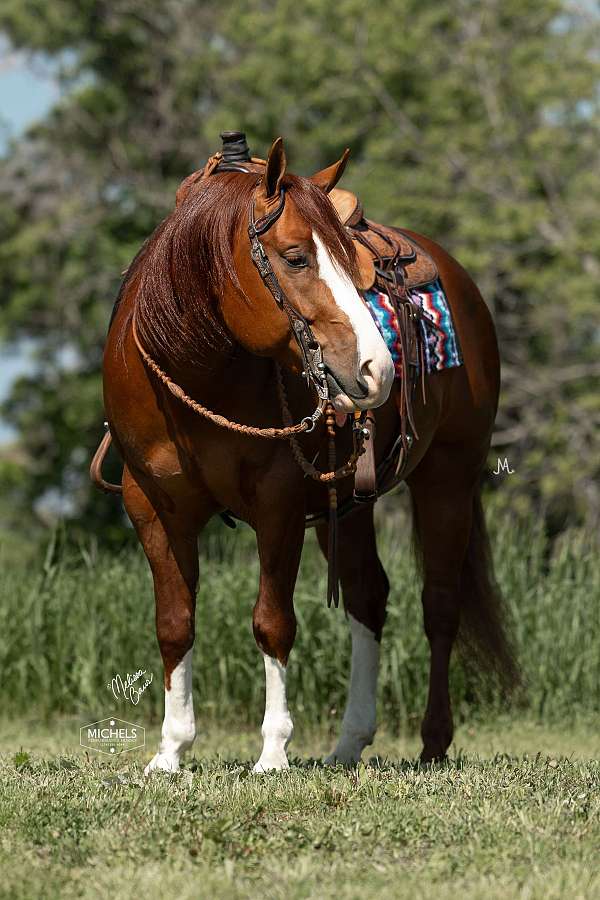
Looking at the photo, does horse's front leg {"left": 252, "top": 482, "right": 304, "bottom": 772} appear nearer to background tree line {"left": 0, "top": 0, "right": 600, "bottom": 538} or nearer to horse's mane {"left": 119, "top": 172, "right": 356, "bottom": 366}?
horse's mane {"left": 119, "top": 172, "right": 356, "bottom": 366}

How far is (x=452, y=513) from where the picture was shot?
6074 millimetres

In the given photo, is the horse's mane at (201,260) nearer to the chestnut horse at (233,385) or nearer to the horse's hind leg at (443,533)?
the chestnut horse at (233,385)

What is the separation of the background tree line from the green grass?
10.3 metres

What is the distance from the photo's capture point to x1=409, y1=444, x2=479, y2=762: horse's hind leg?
6.04 m

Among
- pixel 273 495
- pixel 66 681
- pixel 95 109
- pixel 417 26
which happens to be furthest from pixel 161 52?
pixel 273 495

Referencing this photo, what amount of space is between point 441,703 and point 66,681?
10.6 ft

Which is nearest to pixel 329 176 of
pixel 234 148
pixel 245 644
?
pixel 234 148

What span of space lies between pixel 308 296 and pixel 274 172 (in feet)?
1.40

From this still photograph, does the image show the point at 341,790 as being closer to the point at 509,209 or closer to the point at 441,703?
the point at 441,703

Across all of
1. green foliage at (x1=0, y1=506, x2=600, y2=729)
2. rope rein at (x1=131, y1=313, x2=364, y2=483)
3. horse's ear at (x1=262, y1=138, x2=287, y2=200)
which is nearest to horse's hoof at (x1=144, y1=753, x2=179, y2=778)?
rope rein at (x1=131, y1=313, x2=364, y2=483)

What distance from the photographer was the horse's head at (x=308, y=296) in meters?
4.17

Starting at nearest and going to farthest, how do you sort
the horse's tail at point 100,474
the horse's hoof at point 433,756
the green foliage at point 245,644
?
1. the horse's tail at point 100,474
2. the horse's hoof at point 433,756
3. the green foliage at point 245,644

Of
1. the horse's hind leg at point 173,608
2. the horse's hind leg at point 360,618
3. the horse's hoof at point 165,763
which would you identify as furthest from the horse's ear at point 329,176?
the horse's hoof at point 165,763

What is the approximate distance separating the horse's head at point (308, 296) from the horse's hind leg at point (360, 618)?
170 cm
